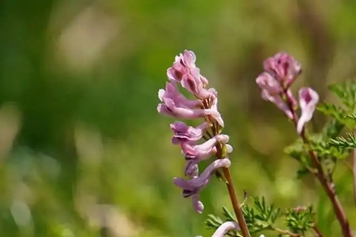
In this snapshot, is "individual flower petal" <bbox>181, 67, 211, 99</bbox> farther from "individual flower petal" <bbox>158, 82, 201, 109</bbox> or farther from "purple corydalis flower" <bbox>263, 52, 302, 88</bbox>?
"purple corydalis flower" <bbox>263, 52, 302, 88</bbox>

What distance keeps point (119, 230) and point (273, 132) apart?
0.65 m

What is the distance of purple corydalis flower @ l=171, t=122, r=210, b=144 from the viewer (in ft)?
1.47

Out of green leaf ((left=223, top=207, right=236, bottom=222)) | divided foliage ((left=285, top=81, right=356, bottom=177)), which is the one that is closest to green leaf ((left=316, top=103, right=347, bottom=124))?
divided foliage ((left=285, top=81, right=356, bottom=177))

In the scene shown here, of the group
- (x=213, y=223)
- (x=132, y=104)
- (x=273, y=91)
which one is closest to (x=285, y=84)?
(x=273, y=91)

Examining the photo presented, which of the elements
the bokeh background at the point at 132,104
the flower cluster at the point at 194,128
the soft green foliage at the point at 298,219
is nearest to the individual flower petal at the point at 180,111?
the flower cluster at the point at 194,128

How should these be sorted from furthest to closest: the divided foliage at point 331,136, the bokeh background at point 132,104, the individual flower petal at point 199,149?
1. the bokeh background at point 132,104
2. the divided foliage at point 331,136
3. the individual flower petal at point 199,149

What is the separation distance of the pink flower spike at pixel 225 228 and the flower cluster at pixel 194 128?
20 mm

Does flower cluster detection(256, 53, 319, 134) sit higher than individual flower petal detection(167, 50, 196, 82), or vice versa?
individual flower petal detection(167, 50, 196, 82)

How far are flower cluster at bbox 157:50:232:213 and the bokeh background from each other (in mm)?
264

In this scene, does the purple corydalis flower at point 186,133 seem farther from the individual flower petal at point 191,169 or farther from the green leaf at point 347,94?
the green leaf at point 347,94

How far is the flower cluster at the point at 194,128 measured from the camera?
448 mm

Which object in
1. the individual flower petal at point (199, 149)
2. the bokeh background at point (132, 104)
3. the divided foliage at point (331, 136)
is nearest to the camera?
the individual flower petal at point (199, 149)

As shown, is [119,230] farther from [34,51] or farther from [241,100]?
[34,51]

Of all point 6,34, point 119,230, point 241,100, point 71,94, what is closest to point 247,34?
point 241,100
